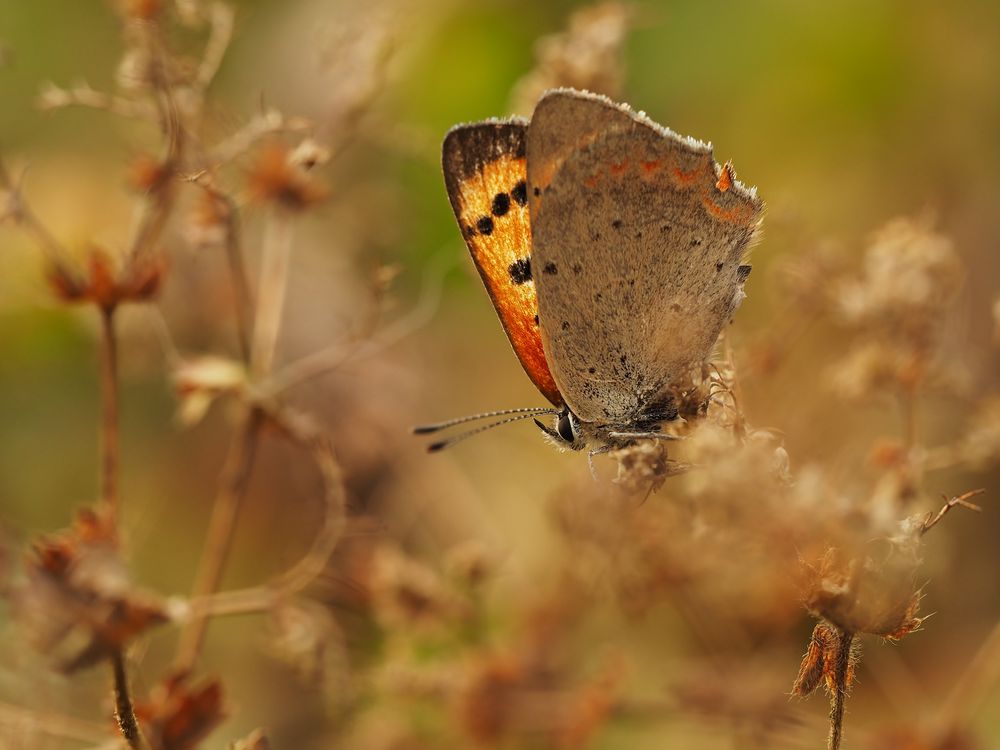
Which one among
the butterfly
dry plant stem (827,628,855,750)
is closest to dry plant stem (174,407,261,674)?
the butterfly

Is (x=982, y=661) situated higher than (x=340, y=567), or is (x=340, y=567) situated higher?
(x=340, y=567)

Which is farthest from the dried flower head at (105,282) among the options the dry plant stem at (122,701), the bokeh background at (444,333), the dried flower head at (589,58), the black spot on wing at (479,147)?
the dried flower head at (589,58)

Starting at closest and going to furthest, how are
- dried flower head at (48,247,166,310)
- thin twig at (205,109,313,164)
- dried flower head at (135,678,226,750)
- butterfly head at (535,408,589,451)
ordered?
dried flower head at (135,678,226,750) → thin twig at (205,109,313,164) → dried flower head at (48,247,166,310) → butterfly head at (535,408,589,451)

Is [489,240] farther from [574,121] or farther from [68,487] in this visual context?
[68,487]

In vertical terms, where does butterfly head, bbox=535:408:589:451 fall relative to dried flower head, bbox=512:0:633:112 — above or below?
below

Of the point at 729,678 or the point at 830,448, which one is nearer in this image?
the point at 729,678

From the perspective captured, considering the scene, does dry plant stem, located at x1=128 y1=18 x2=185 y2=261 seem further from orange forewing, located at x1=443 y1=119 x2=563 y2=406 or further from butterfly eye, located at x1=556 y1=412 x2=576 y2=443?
butterfly eye, located at x1=556 y1=412 x2=576 y2=443

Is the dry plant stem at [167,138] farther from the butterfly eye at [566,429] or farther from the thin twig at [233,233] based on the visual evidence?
the butterfly eye at [566,429]

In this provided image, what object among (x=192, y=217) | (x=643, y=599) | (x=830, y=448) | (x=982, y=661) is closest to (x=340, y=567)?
(x=643, y=599)
